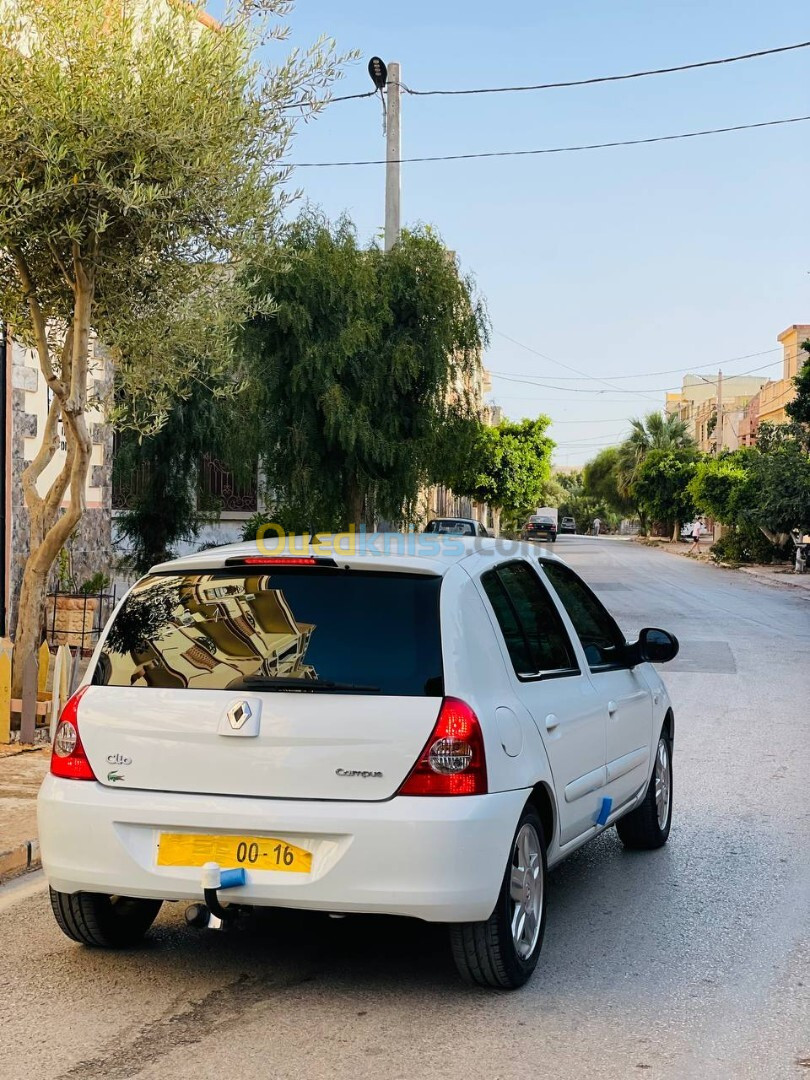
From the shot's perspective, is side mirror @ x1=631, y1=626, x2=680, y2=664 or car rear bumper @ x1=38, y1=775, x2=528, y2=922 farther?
side mirror @ x1=631, y1=626, x2=680, y2=664

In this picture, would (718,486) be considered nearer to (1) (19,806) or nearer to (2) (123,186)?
(2) (123,186)

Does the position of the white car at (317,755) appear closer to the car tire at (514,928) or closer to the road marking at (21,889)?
the car tire at (514,928)

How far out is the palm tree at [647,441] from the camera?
83000 mm

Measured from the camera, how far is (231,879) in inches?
181

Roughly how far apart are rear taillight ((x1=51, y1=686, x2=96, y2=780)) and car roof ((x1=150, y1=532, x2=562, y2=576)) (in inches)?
25.4

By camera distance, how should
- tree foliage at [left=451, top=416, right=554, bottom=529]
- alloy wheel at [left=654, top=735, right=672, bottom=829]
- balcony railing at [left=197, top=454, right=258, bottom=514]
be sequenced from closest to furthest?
alloy wheel at [left=654, top=735, right=672, bottom=829] → balcony railing at [left=197, top=454, right=258, bottom=514] → tree foliage at [left=451, top=416, right=554, bottom=529]

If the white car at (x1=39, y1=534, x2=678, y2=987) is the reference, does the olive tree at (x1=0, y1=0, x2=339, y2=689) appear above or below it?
above

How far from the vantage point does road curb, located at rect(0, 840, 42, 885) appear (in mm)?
6500

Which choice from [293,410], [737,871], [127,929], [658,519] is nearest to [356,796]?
[127,929]

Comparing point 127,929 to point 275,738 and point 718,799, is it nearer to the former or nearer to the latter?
point 275,738

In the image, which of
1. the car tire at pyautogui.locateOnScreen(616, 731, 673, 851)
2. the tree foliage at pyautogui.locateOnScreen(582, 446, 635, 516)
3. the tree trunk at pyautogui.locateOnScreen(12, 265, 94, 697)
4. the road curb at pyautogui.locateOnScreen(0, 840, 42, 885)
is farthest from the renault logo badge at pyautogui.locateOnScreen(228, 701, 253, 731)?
the tree foliage at pyautogui.locateOnScreen(582, 446, 635, 516)

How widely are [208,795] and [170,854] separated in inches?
9.6

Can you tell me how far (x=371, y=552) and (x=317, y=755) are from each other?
2.85 ft

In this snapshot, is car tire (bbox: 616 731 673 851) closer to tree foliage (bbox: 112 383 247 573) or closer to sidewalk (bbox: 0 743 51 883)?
sidewalk (bbox: 0 743 51 883)
